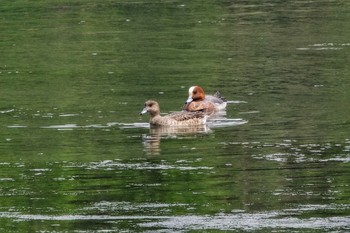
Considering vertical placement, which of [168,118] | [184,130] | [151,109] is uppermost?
[151,109]

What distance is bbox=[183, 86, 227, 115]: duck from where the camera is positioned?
2485cm

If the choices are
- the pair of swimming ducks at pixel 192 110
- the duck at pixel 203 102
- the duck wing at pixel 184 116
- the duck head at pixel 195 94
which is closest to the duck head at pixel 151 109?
the pair of swimming ducks at pixel 192 110

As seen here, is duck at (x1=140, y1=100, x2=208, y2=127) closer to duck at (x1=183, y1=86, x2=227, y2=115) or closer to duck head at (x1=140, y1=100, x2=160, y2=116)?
duck head at (x1=140, y1=100, x2=160, y2=116)

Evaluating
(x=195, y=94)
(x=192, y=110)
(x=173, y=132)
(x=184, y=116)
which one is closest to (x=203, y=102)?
(x=195, y=94)

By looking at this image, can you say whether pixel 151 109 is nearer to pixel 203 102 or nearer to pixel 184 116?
pixel 184 116

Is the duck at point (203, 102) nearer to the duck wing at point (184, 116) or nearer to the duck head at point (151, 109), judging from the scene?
the duck wing at point (184, 116)

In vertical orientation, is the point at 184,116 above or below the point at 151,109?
below

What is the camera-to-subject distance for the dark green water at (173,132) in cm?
1543

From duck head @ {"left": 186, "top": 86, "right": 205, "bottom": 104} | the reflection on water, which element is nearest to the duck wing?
the reflection on water

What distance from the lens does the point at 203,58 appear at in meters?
33.2

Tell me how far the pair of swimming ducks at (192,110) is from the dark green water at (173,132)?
281 mm

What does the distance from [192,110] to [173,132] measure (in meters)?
1.76

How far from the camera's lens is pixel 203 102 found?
83.2ft

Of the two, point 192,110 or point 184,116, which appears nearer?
point 184,116
